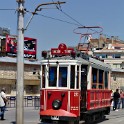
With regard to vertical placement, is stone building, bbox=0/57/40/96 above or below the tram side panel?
above

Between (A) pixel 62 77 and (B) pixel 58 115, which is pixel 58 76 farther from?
(B) pixel 58 115

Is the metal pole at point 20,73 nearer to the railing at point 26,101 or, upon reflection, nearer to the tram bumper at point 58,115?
the tram bumper at point 58,115

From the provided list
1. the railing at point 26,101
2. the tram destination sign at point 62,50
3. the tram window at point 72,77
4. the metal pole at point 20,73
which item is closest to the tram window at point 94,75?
the tram destination sign at point 62,50

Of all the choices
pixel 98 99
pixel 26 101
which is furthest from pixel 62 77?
pixel 26 101

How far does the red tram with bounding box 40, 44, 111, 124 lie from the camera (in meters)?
16.9

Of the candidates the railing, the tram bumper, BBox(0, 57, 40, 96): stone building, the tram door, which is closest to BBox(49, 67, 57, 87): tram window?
the tram bumper

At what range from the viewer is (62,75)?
17.3 metres

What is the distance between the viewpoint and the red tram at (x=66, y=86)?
667 inches

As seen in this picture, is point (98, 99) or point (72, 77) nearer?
point (72, 77)

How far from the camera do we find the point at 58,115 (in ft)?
55.0

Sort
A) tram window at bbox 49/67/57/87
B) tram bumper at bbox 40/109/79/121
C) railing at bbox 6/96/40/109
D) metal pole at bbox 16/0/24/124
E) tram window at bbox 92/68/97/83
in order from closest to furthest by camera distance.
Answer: tram bumper at bbox 40/109/79/121 → metal pole at bbox 16/0/24/124 → tram window at bbox 49/67/57/87 → tram window at bbox 92/68/97/83 → railing at bbox 6/96/40/109

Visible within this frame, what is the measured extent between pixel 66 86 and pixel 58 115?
1194mm

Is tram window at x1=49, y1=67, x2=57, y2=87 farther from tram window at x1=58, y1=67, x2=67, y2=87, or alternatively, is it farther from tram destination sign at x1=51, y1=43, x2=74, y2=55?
tram destination sign at x1=51, y1=43, x2=74, y2=55

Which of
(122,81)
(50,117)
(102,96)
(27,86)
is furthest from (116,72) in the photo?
(50,117)
